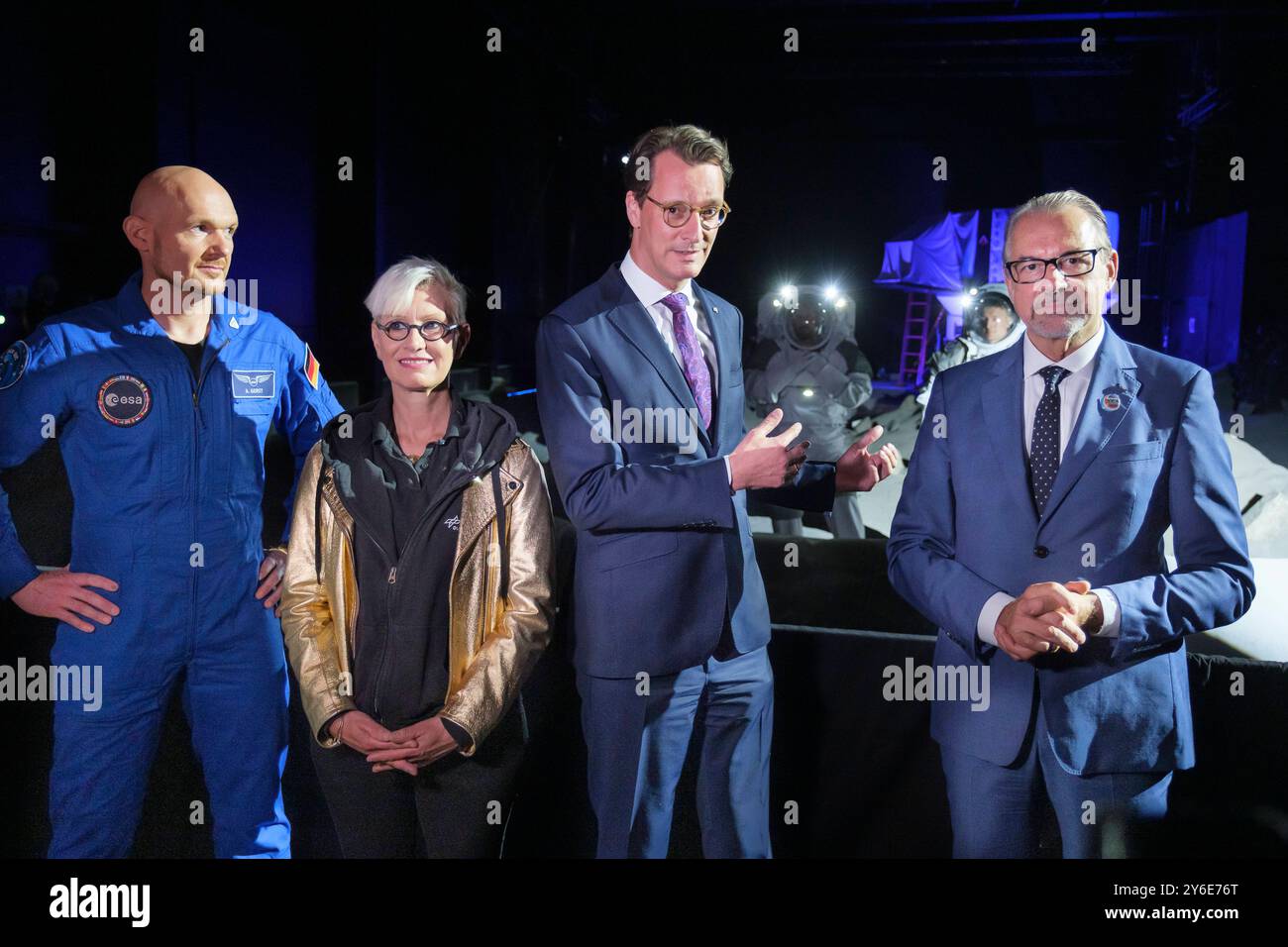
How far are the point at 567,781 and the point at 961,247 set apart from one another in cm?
879

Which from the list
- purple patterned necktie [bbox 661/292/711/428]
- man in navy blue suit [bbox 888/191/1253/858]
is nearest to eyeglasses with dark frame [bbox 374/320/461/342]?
purple patterned necktie [bbox 661/292/711/428]

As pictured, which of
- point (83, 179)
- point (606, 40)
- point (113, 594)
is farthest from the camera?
point (606, 40)

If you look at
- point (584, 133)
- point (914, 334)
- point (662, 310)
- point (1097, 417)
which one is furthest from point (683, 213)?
point (914, 334)

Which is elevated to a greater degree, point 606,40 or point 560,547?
point 606,40

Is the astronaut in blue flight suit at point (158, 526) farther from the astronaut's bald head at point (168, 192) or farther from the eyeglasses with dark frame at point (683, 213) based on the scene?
the eyeglasses with dark frame at point (683, 213)

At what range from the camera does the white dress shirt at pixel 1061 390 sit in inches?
73.9

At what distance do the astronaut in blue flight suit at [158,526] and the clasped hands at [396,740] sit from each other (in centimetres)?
45

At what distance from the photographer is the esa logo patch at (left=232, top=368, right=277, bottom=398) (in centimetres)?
223

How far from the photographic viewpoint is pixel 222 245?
2236 mm

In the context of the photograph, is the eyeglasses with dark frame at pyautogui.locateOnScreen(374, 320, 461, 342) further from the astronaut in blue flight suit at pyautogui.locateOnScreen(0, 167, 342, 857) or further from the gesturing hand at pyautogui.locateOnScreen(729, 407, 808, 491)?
the gesturing hand at pyautogui.locateOnScreen(729, 407, 808, 491)

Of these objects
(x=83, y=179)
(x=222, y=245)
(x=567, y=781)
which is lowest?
(x=567, y=781)

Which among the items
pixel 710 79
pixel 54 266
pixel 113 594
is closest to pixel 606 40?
pixel 710 79

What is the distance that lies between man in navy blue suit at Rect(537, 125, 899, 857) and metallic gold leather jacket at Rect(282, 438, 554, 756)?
102 millimetres
